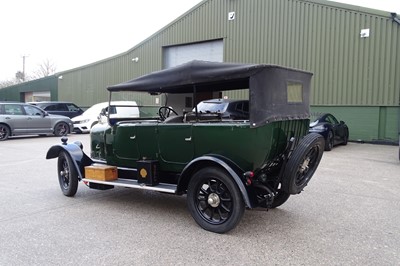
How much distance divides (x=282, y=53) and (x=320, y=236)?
46.6 feet

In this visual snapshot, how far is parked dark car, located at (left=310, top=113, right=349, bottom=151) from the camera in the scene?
12070mm

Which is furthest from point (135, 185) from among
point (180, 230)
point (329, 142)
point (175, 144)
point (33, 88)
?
point (33, 88)

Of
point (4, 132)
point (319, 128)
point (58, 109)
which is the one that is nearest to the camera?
point (319, 128)

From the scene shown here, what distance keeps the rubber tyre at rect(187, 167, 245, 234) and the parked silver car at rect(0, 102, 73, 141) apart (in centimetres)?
1325

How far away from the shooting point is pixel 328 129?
12234 millimetres

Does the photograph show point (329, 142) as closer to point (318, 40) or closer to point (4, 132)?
point (318, 40)

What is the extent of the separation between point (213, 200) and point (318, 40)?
45.4ft

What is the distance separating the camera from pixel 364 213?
5129 mm

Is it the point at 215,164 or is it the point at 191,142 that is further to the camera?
the point at 191,142

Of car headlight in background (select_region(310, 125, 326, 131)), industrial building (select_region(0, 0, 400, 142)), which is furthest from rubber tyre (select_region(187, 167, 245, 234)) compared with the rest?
car headlight in background (select_region(310, 125, 326, 131))

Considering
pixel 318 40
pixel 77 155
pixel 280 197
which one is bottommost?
pixel 280 197

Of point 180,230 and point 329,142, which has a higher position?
point 329,142

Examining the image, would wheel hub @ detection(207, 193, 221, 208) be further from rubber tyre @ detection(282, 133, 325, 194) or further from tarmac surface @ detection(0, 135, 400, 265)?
rubber tyre @ detection(282, 133, 325, 194)

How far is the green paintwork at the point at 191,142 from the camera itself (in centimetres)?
420
